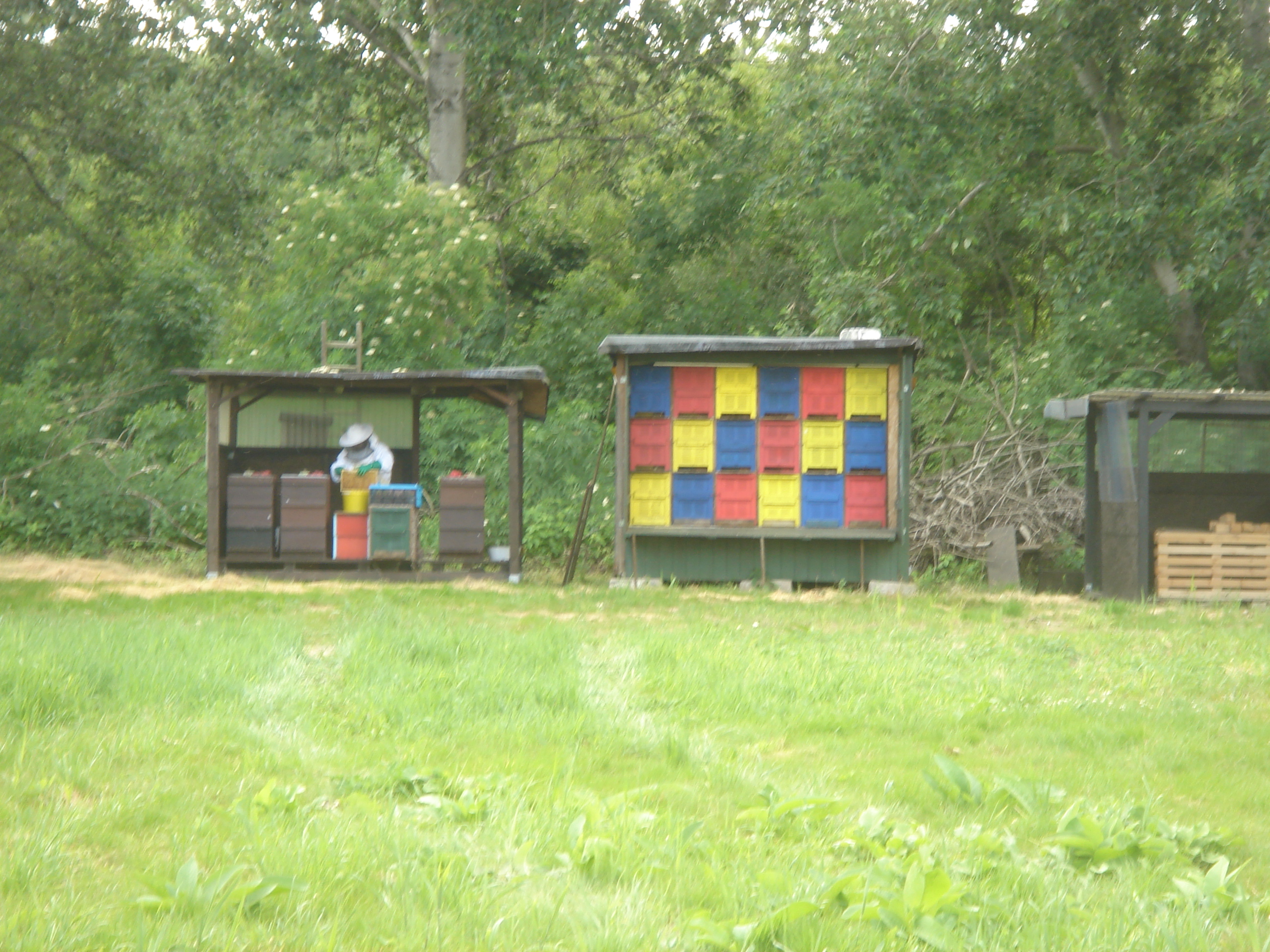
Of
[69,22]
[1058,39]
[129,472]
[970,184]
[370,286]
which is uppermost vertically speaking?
[69,22]

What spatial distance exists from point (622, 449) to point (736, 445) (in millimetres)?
1274

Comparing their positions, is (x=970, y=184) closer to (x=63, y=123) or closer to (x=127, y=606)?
(x=127, y=606)

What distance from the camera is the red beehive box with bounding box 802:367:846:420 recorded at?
44.6 feet

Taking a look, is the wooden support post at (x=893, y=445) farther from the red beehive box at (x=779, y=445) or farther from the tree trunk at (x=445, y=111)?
the tree trunk at (x=445, y=111)

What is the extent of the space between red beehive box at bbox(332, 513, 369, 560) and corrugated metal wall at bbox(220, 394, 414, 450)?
1.47 meters

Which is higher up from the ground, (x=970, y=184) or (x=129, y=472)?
(x=970, y=184)

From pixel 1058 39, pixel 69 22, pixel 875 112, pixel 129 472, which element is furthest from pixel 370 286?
pixel 1058 39

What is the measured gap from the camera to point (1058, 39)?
17500 millimetres

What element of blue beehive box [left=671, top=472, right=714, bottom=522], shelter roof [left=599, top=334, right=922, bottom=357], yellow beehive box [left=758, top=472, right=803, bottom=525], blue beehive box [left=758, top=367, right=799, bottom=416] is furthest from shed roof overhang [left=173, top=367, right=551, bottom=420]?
yellow beehive box [left=758, top=472, right=803, bottom=525]

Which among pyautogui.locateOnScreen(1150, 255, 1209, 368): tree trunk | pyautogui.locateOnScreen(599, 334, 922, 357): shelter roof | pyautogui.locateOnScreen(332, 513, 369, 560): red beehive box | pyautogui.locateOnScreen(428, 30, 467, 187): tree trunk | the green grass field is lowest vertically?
the green grass field

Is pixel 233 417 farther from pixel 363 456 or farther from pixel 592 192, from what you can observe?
pixel 592 192

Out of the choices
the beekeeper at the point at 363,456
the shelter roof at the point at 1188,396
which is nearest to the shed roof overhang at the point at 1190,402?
the shelter roof at the point at 1188,396

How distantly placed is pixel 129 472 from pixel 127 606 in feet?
24.8

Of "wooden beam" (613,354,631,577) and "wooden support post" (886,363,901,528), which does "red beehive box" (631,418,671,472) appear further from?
"wooden support post" (886,363,901,528)
